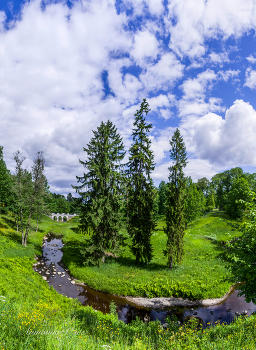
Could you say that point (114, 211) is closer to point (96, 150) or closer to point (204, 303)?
point (96, 150)

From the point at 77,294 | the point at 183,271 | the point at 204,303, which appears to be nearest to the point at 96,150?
the point at 77,294

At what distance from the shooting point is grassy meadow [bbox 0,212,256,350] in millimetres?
5926

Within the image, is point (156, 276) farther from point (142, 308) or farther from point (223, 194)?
point (223, 194)

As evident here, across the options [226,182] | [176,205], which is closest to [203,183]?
[226,182]

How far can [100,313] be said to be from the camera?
12586 mm

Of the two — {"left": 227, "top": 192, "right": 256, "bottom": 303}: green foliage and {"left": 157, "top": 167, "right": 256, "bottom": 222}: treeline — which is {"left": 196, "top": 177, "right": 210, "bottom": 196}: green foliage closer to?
{"left": 157, "top": 167, "right": 256, "bottom": 222}: treeline

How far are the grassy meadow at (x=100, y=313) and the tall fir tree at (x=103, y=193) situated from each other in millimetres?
2801

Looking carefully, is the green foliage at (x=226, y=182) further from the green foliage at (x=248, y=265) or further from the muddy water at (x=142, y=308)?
the green foliage at (x=248, y=265)

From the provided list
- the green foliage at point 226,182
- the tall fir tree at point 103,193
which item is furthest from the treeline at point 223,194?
the tall fir tree at point 103,193

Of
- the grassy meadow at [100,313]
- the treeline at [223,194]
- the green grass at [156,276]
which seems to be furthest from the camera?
the treeline at [223,194]

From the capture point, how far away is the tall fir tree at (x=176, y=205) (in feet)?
66.8

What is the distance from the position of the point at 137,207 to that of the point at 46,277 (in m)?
12.6

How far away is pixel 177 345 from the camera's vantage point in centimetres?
750

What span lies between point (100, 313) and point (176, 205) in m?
12.6
